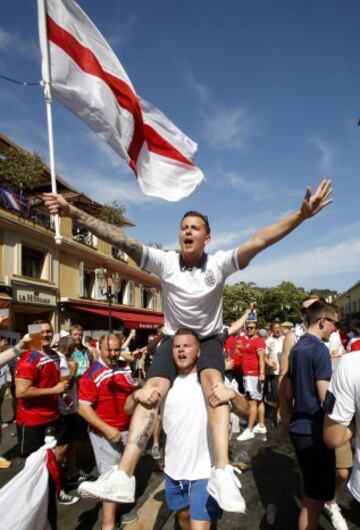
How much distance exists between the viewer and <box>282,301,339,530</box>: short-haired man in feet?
10.9

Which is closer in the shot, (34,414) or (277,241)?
(277,241)

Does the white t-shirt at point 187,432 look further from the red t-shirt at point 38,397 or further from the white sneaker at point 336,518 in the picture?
the red t-shirt at point 38,397

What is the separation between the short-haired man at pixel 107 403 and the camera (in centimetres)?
409

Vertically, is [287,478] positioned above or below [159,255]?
below

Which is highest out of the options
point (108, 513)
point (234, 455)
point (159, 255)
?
point (159, 255)

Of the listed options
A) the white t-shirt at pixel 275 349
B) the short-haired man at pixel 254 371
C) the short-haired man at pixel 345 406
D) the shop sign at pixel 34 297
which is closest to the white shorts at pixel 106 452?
the short-haired man at pixel 345 406

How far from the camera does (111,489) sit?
2.54m

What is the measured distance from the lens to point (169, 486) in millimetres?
3062

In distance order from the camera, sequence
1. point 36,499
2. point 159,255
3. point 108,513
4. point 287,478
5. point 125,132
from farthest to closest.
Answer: point 287,478
point 125,132
point 108,513
point 159,255
point 36,499

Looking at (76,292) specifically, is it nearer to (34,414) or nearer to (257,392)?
(257,392)

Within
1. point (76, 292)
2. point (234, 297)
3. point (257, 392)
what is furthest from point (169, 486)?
point (234, 297)

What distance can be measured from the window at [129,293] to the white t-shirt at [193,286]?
84.0 feet

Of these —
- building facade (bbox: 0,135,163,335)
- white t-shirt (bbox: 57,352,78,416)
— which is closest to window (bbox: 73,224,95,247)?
building facade (bbox: 0,135,163,335)

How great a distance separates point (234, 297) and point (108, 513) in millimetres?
56114
